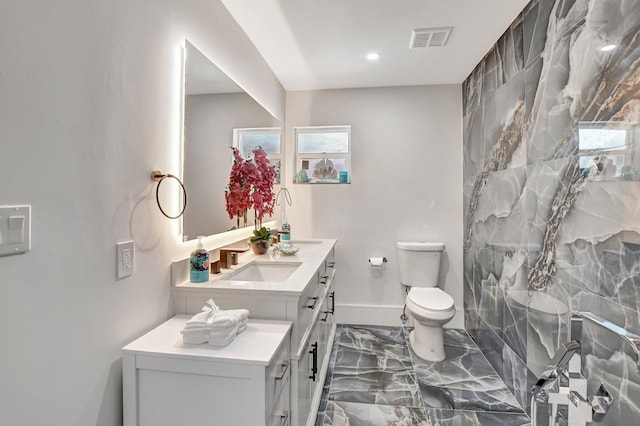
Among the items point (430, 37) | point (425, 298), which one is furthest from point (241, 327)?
point (430, 37)

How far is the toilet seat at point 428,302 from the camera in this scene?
2.50m

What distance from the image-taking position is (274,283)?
1528mm

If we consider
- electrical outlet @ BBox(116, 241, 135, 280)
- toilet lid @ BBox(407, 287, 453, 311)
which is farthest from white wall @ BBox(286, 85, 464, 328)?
electrical outlet @ BBox(116, 241, 135, 280)

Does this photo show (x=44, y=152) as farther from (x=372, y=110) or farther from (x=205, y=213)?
(x=372, y=110)

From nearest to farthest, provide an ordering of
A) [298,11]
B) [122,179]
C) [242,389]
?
1. [242,389]
2. [122,179]
3. [298,11]

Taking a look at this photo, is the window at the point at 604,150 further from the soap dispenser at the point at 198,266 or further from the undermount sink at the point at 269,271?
the soap dispenser at the point at 198,266

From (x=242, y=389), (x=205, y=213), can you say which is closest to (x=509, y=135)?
(x=205, y=213)

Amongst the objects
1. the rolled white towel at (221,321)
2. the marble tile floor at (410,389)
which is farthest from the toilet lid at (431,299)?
the rolled white towel at (221,321)

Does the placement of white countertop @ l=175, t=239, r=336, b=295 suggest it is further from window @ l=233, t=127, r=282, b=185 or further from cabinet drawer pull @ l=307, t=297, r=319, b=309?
window @ l=233, t=127, r=282, b=185

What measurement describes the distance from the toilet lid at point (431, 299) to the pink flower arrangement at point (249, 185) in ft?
4.56

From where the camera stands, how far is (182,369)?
3.54ft

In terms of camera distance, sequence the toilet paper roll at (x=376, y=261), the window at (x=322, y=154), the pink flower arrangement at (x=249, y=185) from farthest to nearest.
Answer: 1. the window at (x=322, y=154)
2. the toilet paper roll at (x=376, y=261)
3. the pink flower arrangement at (x=249, y=185)

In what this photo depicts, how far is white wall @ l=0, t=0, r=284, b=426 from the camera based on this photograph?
816 mm

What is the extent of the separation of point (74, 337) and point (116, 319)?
Answer: 17cm
